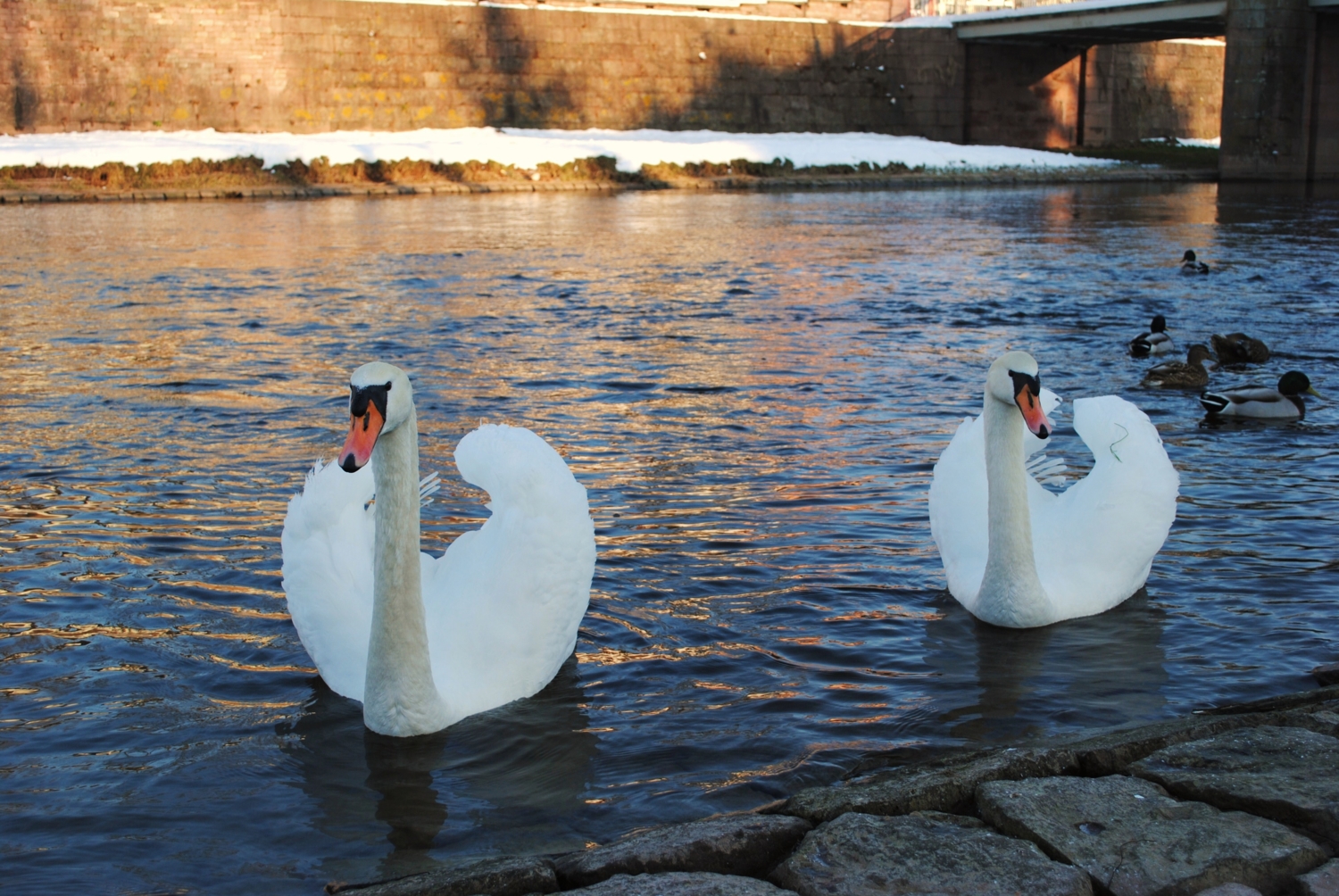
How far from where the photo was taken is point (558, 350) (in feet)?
35.7

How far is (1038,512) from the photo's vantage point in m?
5.55

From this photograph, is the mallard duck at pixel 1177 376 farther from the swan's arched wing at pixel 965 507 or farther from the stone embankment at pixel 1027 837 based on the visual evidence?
the stone embankment at pixel 1027 837

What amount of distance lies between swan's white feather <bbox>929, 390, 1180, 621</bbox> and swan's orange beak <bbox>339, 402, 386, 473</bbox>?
248cm

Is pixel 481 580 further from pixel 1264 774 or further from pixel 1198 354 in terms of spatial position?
pixel 1198 354

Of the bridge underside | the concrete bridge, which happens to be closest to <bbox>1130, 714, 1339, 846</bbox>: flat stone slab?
the concrete bridge

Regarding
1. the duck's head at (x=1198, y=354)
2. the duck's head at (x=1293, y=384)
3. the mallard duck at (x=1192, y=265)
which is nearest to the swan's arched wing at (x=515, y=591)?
the duck's head at (x=1293, y=384)

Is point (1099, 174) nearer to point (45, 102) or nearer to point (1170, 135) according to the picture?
point (1170, 135)

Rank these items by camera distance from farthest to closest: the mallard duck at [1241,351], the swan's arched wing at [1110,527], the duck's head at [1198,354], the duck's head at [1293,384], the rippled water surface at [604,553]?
the mallard duck at [1241,351] → the duck's head at [1198,354] → the duck's head at [1293,384] → the swan's arched wing at [1110,527] → the rippled water surface at [604,553]

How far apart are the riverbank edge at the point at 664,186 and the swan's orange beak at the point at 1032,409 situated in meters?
25.2

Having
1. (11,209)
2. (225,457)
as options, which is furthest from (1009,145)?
(225,457)

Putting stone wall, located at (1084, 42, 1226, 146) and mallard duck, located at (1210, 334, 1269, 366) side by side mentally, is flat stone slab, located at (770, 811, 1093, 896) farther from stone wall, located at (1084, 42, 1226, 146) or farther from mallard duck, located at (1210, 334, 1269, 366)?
stone wall, located at (1084, 42, 1226, 146)

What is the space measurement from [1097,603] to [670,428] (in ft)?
11.6

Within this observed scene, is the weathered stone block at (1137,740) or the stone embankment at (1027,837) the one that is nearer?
the stone embankment at (1027,837)

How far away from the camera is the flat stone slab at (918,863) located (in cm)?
289
